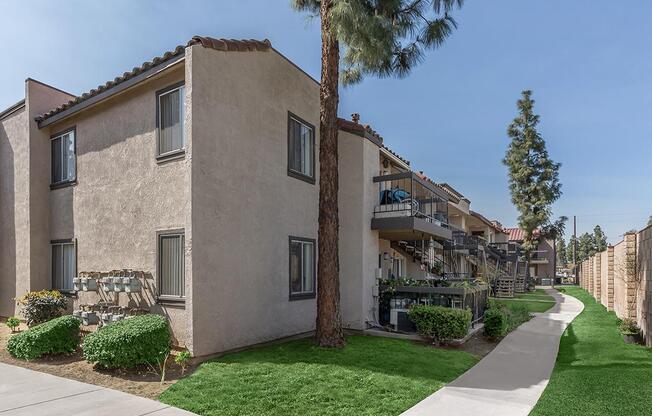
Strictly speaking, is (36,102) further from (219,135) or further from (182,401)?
(182,401)

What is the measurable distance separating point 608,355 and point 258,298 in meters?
8.23

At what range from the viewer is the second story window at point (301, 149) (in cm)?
1202

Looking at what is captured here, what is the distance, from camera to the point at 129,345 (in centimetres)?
764

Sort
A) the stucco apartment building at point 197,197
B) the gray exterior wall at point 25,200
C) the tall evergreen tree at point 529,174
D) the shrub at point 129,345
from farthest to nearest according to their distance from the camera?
the tall evergreen tree at point 529,174 → the gray exterior wall at point 25,200 → the stucco apartment building at point 197,197 → the shrub at point 129,345

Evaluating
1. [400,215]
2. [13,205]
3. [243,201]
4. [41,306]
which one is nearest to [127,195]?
[243,201]

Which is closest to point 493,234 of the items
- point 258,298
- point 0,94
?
point 258,298

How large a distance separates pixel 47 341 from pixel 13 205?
6966mm

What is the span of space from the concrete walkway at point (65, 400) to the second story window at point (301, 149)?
685 cm

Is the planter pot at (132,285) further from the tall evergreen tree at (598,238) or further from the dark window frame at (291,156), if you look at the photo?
the tall evergreen tree at (598,238)

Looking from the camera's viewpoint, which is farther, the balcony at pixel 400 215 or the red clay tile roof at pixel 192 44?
the balcony at pixel 400 215

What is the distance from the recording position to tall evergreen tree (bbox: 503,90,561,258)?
116 feet

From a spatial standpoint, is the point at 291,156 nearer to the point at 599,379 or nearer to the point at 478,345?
the point at 478,345

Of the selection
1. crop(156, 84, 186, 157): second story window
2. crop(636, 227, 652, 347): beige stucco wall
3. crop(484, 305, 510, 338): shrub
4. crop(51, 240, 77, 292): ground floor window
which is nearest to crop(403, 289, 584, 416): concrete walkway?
crop(484, 305, 510, 338): shrub

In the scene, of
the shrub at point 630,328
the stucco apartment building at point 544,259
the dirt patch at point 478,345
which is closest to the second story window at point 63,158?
the dirt patch at point 478,345
